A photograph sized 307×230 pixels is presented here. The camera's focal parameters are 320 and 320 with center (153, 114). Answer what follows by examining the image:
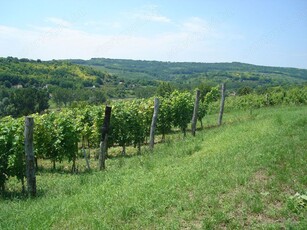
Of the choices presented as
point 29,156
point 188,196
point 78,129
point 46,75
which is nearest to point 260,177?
point 188,196

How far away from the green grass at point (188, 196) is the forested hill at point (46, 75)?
109 metres

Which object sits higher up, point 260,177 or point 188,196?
point 260,177

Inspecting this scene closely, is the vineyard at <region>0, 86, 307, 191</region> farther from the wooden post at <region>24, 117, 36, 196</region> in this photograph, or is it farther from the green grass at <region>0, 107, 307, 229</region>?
the green grass at <region>0, 107, 307, 229</region>

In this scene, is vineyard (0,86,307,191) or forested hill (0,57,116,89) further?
forested hill (0,57,116,89)

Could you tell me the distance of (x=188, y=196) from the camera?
7.18m

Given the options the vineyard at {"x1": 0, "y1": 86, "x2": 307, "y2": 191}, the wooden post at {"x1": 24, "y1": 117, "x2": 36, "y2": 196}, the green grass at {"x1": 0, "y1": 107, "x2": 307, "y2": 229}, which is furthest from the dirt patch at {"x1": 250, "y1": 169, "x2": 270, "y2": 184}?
the vineyard at {"x1": 0, "y1": 86, "x2": 307, "y2": 191}

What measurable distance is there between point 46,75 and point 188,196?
137760 mm

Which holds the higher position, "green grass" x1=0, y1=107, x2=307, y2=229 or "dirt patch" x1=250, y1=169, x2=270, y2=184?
"dirt patch" x1=250, y1=169, x2=270, y2=184

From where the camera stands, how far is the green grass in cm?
611

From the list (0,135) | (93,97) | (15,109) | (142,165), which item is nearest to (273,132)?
(142,165)

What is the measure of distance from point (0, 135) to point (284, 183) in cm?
864

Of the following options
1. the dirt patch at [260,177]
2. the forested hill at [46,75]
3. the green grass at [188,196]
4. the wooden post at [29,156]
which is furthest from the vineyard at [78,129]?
the forested hill at [46,75]

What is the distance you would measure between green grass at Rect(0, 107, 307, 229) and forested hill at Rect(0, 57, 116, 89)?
358ft

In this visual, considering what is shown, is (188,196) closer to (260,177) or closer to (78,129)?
(260,177)
